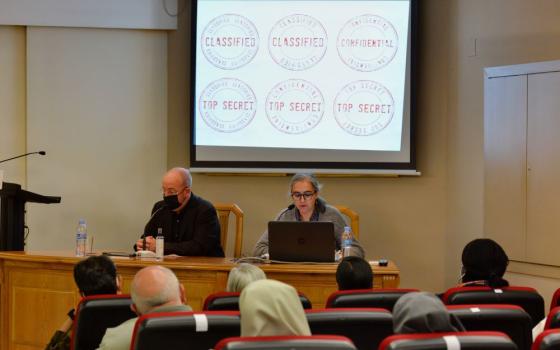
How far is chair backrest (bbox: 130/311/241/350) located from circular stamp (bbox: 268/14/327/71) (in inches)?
167

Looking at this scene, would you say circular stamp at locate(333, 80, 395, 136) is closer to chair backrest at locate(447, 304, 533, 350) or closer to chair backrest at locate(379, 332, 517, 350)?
chair backrest at locate(447, 304, 533, 350)

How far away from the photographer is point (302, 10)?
266 inches

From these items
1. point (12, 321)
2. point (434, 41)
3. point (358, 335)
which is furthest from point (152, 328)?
point (434, 41)

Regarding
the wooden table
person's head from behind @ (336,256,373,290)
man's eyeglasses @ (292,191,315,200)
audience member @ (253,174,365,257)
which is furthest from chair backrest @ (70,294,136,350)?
man's eyeglasses @ (292,191,315,200)

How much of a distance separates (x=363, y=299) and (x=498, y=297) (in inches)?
23.2

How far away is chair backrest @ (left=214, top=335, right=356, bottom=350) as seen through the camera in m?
2.21

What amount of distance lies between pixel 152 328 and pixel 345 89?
443 centimetres

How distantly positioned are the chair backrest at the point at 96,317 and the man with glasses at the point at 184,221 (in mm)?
2361

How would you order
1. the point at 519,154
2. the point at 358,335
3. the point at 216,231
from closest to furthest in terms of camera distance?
the point at 358,335 → the point at 216,231 → the point at 519,154

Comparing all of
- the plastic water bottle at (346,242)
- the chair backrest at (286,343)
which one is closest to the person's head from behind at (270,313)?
the chair backrest at (286,343)

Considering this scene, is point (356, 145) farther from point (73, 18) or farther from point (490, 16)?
point (73, 18)

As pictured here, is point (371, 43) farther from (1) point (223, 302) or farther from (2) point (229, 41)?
(1) point (223, 302)

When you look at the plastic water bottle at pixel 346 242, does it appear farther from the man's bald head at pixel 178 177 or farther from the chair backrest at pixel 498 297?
the chair backrest at pixel 498 297

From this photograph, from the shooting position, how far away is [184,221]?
5699mm
